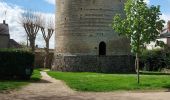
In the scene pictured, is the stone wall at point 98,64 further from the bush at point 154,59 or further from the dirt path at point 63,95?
the dirt path at point 63,95

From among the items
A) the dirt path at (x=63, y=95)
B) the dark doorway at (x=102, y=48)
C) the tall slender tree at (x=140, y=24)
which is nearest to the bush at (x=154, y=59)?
the dark doorway at (x=102, y=48)

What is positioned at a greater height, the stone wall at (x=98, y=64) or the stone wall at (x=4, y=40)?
the stone wall at (x=4, y=40)

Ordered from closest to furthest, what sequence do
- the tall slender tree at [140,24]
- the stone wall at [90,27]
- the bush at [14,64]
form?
the tall slender tree at [140,24], the bush at [14,64], the stone wall at [90,27]

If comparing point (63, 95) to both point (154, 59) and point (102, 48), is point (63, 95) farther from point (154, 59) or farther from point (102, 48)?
point (154, 59)

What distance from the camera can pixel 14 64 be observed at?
2592 centimetres

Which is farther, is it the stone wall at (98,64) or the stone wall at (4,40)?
the stone wall at (4,40)

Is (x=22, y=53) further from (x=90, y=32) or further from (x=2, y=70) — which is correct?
(x=90, y=32)

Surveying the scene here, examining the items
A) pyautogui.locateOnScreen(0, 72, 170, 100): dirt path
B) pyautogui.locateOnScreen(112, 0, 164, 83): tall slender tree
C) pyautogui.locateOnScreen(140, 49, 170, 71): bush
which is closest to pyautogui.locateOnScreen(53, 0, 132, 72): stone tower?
pyautogui.locateOnScreen(140, 49, 170, 71): bush

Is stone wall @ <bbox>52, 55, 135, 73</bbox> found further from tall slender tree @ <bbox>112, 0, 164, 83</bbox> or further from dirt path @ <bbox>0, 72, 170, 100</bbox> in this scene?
dirt path @ <bbox>0, 72, 170, 100</bbox>

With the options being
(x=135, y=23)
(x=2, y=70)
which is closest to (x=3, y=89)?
(x=2, y=70)

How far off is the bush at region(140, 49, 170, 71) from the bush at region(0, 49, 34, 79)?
23842 millimetres

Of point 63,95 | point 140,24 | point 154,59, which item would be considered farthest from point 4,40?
point 63,95

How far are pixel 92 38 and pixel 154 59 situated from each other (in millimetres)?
11604

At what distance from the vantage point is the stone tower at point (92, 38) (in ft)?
133
